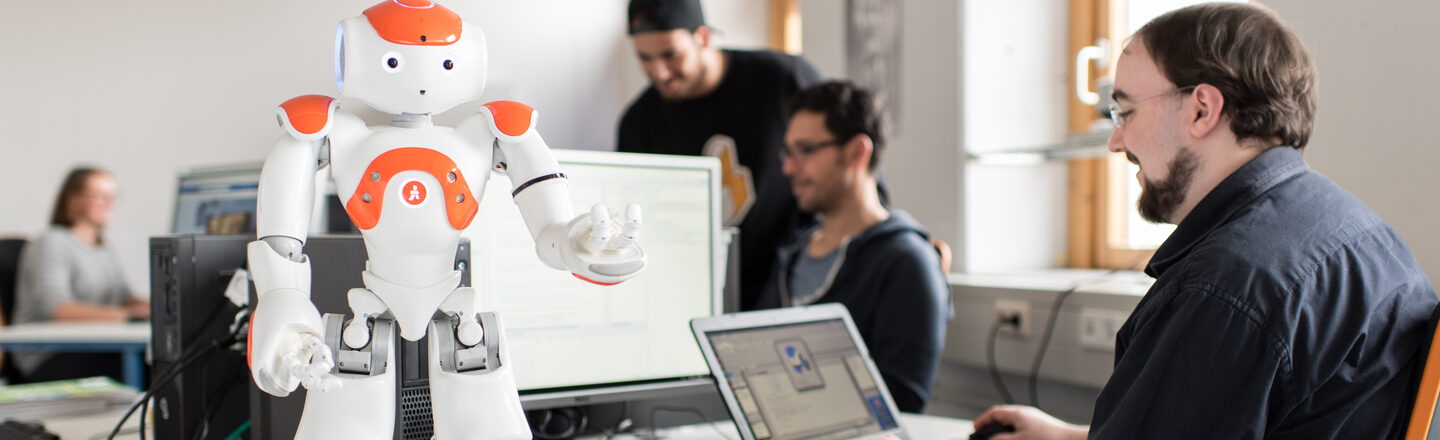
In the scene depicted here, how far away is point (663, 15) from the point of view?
220 centimetres

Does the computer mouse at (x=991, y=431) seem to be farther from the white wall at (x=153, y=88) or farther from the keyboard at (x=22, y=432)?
the white wall at (x=153, y=88)

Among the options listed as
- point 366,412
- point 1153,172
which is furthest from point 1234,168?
point 366,412

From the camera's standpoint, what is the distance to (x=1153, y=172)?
1.11 m

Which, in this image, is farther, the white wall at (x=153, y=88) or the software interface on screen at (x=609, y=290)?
the white wall at (x=153, y=88)

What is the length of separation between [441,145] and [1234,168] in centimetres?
83

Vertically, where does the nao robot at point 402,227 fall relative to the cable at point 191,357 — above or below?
above

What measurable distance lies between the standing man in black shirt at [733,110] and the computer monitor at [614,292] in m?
0.87

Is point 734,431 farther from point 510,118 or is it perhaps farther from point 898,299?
point 510,118

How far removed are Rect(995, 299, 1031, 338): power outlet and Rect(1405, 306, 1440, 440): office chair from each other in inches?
48.0

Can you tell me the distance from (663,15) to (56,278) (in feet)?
7.87

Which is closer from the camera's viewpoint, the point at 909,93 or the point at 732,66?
the point at 732,66

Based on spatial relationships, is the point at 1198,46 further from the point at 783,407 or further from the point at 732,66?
the point at 732,66

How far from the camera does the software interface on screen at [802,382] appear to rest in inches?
45.5

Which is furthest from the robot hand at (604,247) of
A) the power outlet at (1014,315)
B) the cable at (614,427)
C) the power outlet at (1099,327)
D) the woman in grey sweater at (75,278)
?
the woman in grey sweater at (75,278)
